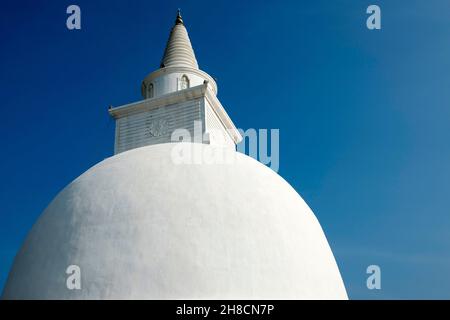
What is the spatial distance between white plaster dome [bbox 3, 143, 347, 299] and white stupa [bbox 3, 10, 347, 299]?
0.02 meters

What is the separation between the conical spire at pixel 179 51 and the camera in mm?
15604

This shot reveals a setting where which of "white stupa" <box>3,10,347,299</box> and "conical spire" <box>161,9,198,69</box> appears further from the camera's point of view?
"conical spire" <box>161,9,198,69</box>

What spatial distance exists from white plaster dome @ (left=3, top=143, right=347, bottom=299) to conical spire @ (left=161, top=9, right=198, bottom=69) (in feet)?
25.2

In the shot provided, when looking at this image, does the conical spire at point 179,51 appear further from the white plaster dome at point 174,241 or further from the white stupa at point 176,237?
the white plaster dome at point 174,241

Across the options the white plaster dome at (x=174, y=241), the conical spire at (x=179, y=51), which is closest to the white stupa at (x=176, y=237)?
the white plaster dome at (x=174, y=241)

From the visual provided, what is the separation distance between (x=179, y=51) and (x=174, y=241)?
1039cm

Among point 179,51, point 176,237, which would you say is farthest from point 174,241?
point 179,51

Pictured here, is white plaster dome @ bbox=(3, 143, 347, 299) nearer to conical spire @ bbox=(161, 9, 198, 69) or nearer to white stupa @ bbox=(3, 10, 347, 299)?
white stupa @ bbox=(3, 10, 347, 299)

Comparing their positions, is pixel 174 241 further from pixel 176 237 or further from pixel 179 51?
pixel 179 51

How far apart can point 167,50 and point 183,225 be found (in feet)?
34.4

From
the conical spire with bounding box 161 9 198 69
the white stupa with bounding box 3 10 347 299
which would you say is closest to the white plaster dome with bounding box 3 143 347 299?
the white stupa with bounding box 3 10 347 299

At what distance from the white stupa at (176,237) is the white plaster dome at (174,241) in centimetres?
2

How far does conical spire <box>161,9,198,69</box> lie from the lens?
15.6 meters

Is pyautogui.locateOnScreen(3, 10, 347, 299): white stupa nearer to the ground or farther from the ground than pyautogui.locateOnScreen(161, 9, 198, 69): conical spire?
nearer to the ground
